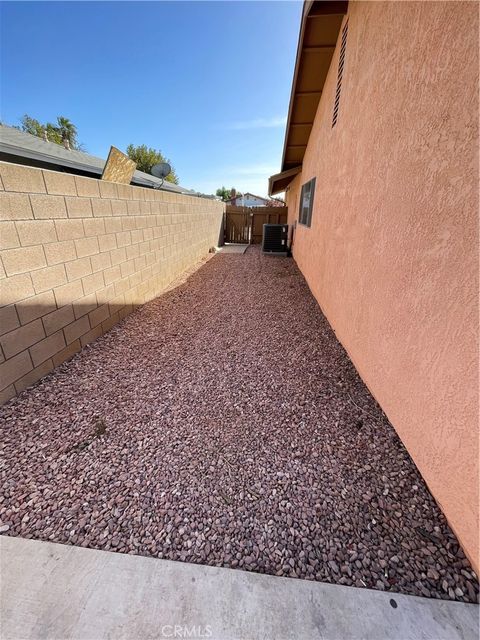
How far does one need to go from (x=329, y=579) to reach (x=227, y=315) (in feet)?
11.7

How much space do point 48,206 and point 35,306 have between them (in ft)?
3.30

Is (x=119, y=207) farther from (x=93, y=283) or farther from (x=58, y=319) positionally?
(x=58, y=319)

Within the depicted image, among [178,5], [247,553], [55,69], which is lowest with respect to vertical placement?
[247,553]

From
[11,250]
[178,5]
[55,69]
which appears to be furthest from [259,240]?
[55,69]

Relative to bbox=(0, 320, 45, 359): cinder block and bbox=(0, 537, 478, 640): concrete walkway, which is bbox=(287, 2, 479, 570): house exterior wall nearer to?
bbox=(0, 537, 478, 640): concrete walkway

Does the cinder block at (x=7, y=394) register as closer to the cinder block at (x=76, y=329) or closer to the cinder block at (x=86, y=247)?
the cinder block at (x=76, y=329)

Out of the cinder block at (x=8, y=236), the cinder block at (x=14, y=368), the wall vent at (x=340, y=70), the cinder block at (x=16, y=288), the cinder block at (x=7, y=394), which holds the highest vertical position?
the wall vent at (x=340, y=70)

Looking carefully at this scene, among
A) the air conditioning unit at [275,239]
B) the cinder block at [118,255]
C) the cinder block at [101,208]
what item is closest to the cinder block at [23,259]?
the cinder block at [101,208]

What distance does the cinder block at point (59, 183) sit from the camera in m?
2.57

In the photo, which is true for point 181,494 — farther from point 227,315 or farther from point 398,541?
point 227,315

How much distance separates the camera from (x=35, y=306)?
8.05ft

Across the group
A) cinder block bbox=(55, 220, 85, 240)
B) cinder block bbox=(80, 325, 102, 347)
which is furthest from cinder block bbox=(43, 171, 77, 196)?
cinder block bbox=(80, 325, 102, 347)

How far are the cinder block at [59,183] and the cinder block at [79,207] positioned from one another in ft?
0.25

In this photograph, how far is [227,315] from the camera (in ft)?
14.7
